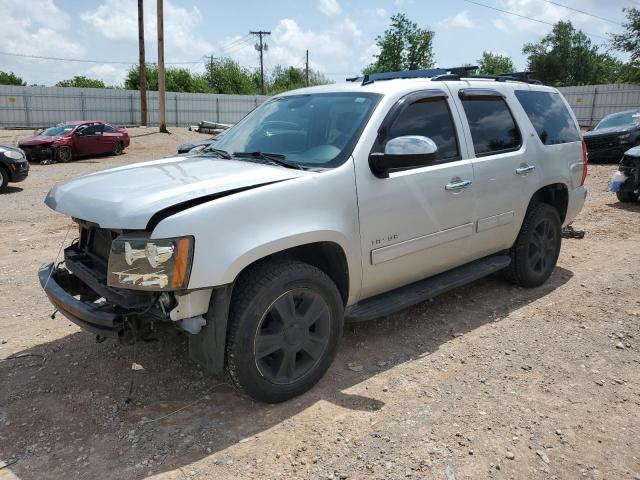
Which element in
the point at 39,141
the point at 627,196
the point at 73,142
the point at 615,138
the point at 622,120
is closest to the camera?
the point at 627,196

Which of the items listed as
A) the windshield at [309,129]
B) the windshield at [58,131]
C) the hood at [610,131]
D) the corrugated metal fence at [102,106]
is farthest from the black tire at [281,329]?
the corrugated metal fence at [102,106]

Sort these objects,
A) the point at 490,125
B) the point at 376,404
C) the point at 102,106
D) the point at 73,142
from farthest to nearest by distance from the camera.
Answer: the point at 102,106 → the point at 73,142 → the point at 490,125 → the point at 376,404

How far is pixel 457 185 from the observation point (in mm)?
4148

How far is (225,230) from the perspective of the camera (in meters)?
2.89

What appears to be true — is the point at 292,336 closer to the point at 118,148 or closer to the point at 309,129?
the point at 309,129

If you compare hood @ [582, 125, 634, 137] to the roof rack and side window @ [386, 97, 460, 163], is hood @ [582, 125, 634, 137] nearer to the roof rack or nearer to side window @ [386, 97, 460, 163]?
the roof rack

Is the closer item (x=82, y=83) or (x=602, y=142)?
(x=602, y=142)

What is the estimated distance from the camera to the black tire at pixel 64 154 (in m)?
19.3

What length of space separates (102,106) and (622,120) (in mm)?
27931

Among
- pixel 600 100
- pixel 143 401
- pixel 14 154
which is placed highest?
pixel 600 100

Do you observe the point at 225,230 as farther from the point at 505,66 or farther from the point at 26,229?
the point at 505,66

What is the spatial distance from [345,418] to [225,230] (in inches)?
51.2

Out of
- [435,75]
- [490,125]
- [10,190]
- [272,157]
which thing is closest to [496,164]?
[490,125]

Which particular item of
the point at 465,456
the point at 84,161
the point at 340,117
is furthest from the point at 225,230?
the point at 84,161
